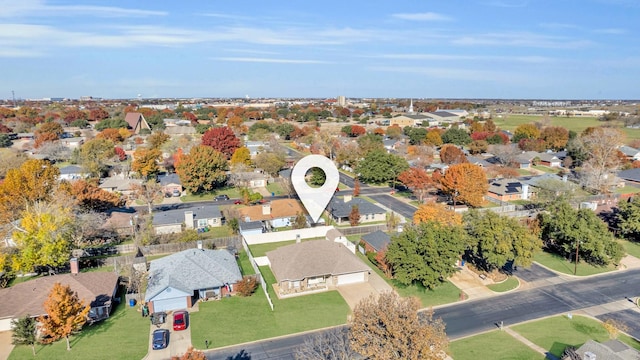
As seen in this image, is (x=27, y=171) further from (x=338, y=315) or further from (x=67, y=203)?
(x=338, y=315)

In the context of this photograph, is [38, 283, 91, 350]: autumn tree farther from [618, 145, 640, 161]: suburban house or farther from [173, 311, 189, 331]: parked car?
[618, 145, 640, 161]: suburban house

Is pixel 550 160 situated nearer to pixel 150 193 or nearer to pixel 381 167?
pixel 381 167

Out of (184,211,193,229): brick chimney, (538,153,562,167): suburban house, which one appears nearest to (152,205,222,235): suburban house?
A: (184,211,193,229): brick chimney

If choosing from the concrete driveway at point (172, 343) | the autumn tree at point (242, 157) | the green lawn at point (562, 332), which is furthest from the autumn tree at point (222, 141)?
the green lawn at point (562, 332)

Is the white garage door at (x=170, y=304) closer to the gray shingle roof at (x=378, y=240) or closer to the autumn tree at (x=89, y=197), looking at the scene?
the gray shingle roof at (x=378, y=240)

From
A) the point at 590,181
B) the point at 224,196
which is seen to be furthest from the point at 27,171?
the point at 590,181

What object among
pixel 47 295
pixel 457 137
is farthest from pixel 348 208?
pixel 457 137
